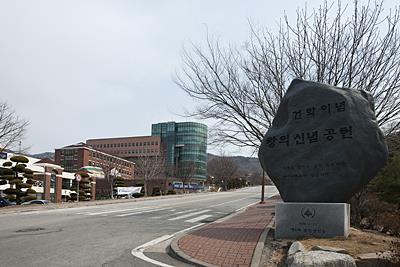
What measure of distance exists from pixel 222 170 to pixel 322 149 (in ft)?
271

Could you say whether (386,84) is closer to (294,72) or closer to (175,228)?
(294,72)

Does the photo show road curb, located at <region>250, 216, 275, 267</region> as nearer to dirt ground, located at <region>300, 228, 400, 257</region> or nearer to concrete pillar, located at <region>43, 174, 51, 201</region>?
dirt ground, located at <region>300, 228, 400, 257</region>

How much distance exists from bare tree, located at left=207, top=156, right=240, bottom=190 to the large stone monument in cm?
7791

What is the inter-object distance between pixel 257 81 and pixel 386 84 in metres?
5.33

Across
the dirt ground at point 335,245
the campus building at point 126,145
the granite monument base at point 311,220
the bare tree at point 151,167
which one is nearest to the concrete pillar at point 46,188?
the bare tree at point 151,167

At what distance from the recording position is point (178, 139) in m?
83.0

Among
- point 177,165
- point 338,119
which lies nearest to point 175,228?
point 338,119

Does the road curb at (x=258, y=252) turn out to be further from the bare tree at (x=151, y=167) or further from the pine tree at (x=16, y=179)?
the bare tree at (x=151, y=167)

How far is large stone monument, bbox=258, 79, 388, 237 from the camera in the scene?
1006 centimetres

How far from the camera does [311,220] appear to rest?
10.1 meters

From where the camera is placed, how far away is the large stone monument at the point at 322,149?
1006cm

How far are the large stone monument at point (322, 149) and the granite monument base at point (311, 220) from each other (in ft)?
0.08

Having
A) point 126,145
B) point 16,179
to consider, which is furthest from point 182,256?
point 126,145

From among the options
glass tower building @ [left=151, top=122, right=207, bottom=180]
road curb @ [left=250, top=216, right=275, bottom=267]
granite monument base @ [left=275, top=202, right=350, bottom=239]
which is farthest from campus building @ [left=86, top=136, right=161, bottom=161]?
road curb @ [left=250, top=216, right=275, bottom=267]
